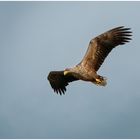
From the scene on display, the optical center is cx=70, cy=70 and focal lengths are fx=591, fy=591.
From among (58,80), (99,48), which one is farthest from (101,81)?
(58,80)

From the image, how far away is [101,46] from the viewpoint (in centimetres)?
2606

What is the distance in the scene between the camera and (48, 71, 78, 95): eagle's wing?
2819 centimetres

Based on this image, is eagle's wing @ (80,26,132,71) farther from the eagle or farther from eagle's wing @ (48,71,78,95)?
eagle's wing @ (48,71,78,95)

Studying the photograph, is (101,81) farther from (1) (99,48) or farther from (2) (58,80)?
(2) (58,80)

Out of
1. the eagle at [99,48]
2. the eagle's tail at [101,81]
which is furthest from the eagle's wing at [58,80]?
the eagle's tail at [101,81]

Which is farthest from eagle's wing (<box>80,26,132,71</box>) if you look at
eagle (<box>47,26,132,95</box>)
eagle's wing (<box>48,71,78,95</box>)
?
eagle's wing (<box>48,71,78,95</box>)

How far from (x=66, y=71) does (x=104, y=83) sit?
6.83 feet

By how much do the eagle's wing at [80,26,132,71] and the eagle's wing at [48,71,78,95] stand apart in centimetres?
226

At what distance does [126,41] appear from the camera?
2600 cm

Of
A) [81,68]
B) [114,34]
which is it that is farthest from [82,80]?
[114,34]

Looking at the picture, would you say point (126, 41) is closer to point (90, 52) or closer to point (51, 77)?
point (90, 52)

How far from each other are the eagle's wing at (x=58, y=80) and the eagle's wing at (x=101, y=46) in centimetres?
226

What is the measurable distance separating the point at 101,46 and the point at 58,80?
3.49 m

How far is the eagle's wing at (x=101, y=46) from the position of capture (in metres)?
26.1
